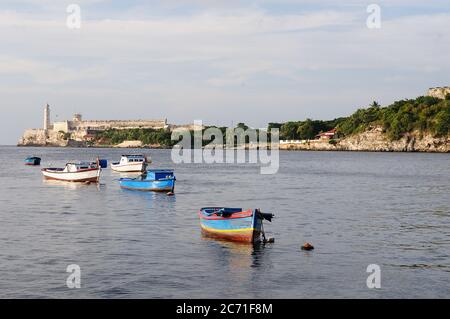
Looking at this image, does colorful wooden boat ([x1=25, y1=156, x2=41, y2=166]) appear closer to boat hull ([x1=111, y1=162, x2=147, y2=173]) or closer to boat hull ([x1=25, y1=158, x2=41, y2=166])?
boat hull ([x1=25, y1=158, x2=41, y2=166])

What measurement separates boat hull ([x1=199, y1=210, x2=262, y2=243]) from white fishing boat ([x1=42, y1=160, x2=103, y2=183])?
156ft

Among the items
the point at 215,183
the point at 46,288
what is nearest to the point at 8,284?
the point at 46,288

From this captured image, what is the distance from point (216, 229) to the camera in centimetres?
3972

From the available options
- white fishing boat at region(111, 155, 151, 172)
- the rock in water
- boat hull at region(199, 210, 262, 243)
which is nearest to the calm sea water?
the rock in water

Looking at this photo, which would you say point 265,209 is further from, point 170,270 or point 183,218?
point 170,270

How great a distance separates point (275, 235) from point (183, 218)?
37.8ft

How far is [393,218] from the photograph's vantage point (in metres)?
52.7

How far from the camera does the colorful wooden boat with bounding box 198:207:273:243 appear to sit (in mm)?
37375

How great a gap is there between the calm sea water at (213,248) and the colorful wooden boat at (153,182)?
2380 millimetres

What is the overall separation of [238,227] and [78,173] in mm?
52372

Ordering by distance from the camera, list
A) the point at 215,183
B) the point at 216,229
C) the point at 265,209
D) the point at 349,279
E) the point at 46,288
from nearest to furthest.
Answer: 1. the point at 46,288
2. the point at 349,279
3. the point at 216,229
4. the point at 265,209
5. the point at 215,183

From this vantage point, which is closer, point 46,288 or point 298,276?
point 46,288

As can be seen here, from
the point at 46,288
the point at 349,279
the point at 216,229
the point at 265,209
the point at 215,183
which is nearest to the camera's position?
the point at 46,288

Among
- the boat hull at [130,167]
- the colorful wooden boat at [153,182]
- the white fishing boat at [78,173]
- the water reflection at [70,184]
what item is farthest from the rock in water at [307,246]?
the boat hull at [130,167]
